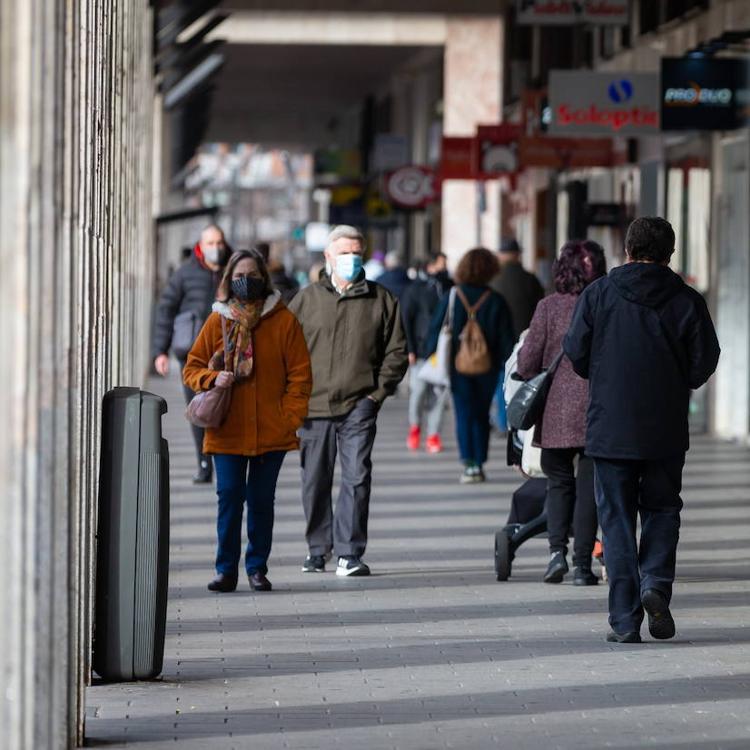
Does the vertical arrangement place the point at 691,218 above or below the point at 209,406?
above

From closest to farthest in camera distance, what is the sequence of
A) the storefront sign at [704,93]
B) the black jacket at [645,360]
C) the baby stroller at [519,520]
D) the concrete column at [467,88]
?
the black jacket at [645,360] → the baby stroller at [519,520] → the storefront sign at [704,93] → the concrete column at [467,88]

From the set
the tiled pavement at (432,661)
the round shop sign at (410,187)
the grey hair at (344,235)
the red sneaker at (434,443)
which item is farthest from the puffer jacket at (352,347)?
the round shop sign at (410,187)

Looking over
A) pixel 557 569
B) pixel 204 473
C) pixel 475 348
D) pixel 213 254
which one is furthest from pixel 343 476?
pixel 475 348

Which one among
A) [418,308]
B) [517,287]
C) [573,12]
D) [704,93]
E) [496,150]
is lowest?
[418,308]

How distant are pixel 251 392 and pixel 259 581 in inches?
38.1

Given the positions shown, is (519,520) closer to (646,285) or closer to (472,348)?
(646,285)

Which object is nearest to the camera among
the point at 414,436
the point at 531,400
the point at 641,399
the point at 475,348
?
the point at 641,399

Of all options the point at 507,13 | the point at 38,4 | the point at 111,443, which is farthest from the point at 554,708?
the point at 507,13

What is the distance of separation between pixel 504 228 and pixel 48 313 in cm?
3019

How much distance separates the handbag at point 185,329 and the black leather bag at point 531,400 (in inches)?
207

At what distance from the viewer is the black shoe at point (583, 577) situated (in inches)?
409

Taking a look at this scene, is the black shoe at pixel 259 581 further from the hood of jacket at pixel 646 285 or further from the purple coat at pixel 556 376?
the hood of jacket at pixel 646 285

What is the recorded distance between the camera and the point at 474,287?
16531mm

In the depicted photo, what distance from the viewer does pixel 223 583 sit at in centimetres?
1008
